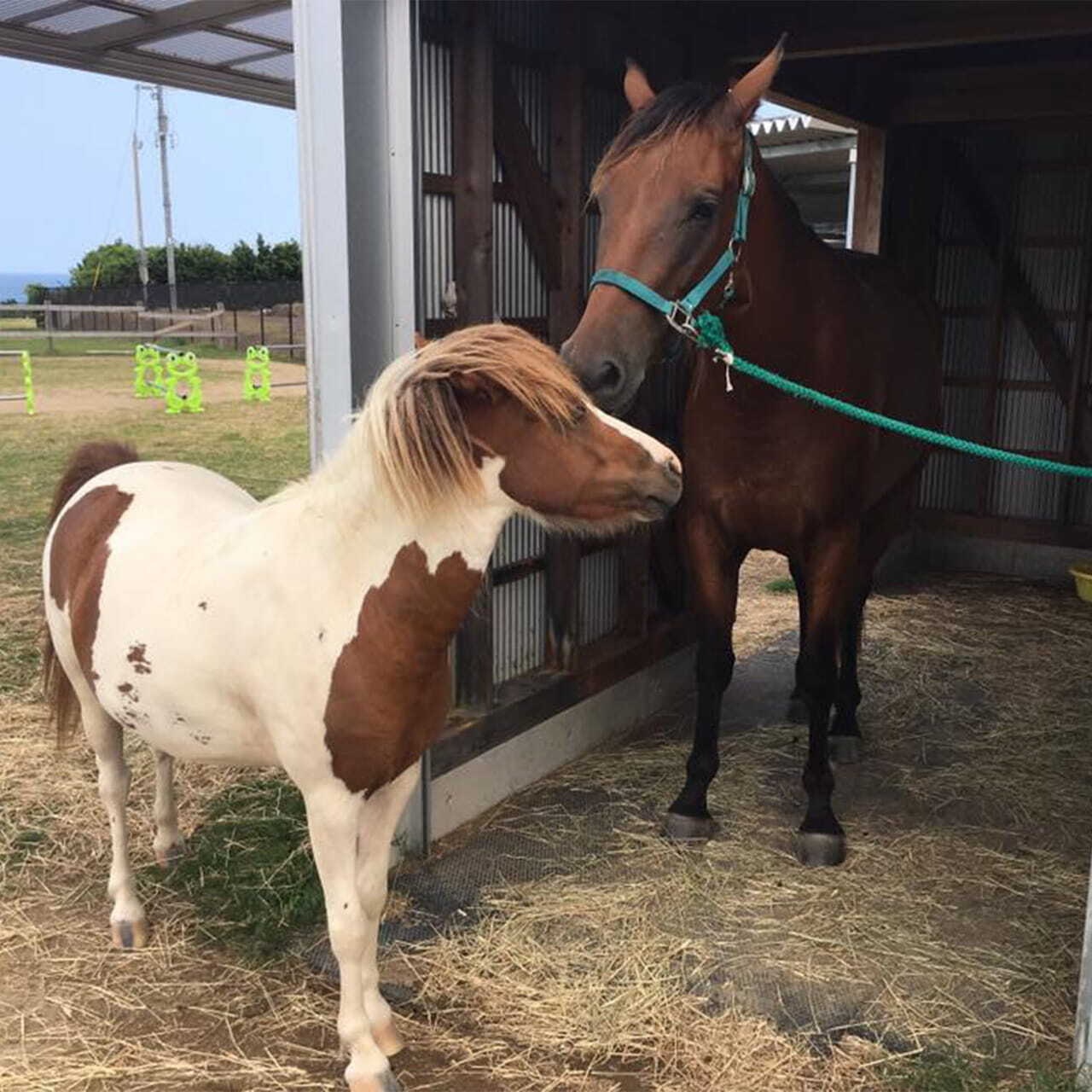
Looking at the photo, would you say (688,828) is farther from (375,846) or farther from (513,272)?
(513,272)

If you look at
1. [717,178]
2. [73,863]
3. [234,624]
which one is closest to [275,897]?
[73,863]

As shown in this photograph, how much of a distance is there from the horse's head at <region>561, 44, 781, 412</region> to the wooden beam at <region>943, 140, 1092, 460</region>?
13.0 ft

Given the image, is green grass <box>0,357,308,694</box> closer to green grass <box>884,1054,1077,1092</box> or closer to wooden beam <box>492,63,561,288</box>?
wooden beam <box>492,63,561,288</box>

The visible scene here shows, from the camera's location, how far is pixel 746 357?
279 cm

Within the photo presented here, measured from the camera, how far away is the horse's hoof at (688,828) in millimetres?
3096

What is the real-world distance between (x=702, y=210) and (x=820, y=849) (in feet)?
5.63

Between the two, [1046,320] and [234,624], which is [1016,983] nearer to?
[234,624]

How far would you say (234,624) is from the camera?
6.66ft

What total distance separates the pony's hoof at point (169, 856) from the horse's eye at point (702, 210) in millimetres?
2102

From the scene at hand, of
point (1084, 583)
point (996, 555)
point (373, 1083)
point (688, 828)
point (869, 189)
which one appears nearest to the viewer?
point (373, 1083)

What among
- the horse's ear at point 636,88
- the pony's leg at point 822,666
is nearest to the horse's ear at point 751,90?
the horse's ear at point 636,88

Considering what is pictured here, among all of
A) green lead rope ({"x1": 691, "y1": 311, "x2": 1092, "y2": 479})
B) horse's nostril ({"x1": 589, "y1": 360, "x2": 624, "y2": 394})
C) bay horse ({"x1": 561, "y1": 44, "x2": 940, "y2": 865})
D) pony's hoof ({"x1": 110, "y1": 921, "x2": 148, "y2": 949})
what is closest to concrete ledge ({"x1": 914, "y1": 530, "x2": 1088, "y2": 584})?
bay horse ({"x1": 561, "y1": 44, "x2": 940, "y2": 865})

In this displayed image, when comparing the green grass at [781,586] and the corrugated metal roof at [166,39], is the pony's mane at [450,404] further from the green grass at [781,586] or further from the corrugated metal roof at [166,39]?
the green grass at [781,586]

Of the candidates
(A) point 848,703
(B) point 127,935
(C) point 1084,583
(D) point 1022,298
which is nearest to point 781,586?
(C) point 1084,583
